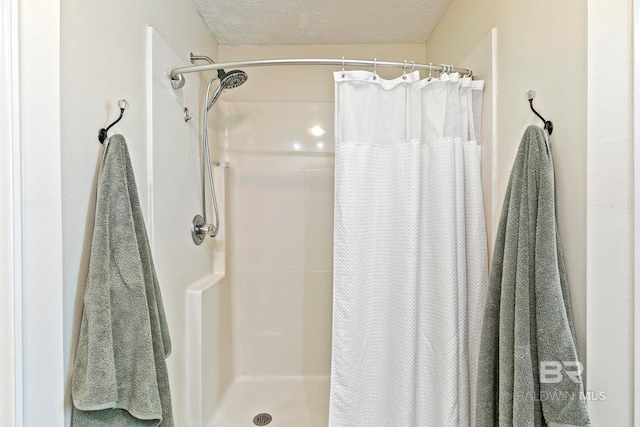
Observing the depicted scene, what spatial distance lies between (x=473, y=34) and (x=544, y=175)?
0.79 meters

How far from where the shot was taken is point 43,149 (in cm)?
74

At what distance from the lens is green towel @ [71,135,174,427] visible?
794 mm

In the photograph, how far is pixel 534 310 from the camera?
0.86 metres

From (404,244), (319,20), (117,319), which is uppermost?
(319,20)

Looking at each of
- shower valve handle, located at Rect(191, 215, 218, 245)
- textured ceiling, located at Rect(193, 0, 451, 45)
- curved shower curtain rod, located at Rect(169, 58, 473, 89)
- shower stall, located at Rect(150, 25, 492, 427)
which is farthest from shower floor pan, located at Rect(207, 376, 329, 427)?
textured ceiling, located at Rect(193, 0, 451, 45)

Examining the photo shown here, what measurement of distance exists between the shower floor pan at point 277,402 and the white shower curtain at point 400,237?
2.32ft

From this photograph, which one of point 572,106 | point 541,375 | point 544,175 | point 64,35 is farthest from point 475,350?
point 64,35

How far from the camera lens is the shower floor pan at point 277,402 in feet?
5.98

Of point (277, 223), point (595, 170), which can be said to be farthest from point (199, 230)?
point (595, 170)

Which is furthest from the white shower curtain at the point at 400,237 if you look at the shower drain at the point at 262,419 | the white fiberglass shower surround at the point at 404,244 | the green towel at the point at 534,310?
the shower drain at the point at 262,419

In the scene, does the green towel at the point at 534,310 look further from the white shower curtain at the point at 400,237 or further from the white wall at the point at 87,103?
the white wall at the point at 87,103

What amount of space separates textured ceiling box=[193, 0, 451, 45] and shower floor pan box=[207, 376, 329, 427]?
6.80 feet

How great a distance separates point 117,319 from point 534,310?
1.07 meters

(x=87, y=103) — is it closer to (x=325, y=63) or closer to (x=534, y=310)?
(x=325, y=63)
